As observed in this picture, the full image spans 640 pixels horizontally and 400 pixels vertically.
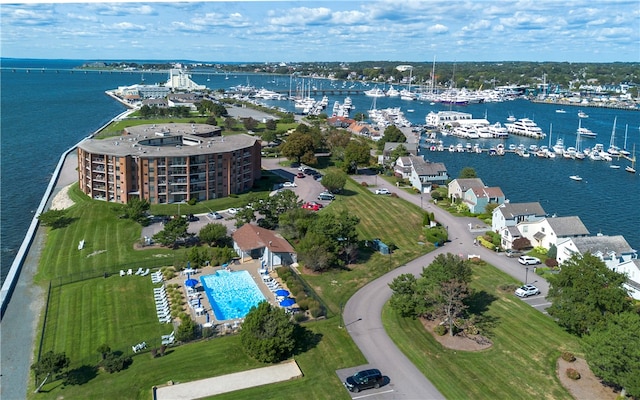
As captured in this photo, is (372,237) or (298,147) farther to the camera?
(298,147)

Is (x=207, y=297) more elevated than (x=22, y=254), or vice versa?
(x=207, y=297)

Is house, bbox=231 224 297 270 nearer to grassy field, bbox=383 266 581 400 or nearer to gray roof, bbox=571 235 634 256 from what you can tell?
grassy field, bbox=383 266 581 400

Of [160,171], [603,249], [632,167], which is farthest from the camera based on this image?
[632,167]

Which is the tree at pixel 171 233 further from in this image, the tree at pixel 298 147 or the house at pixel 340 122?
the house at pixel 340 122

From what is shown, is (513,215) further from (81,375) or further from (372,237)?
(81,375)

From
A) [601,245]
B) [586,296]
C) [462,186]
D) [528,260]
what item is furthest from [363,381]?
[462,186]

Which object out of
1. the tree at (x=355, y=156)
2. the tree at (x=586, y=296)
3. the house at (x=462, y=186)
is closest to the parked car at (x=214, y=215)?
the tree at (x=355, y=156)
